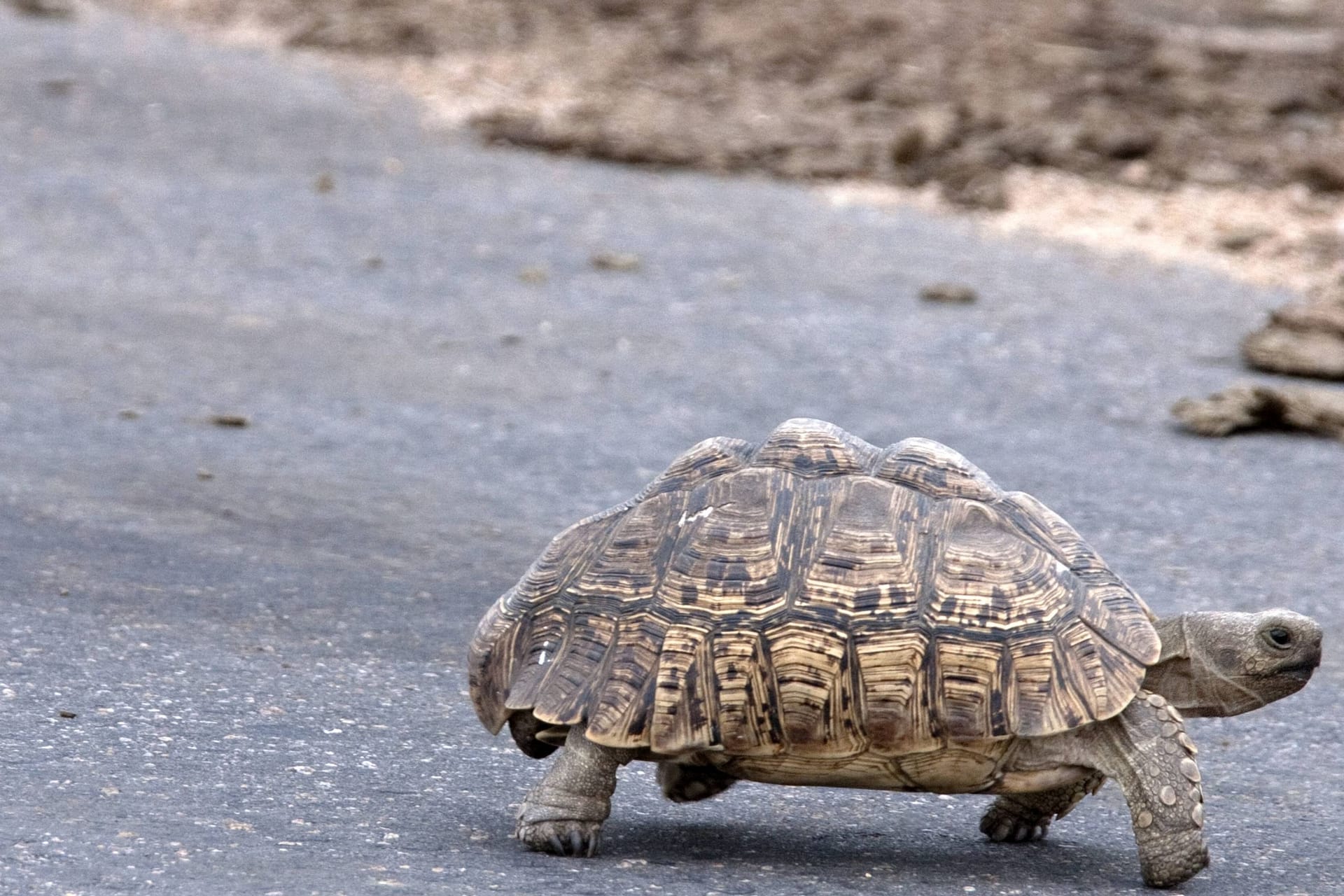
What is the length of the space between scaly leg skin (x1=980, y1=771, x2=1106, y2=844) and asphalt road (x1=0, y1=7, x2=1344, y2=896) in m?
0.06

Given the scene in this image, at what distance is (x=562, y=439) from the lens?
26.9 feet

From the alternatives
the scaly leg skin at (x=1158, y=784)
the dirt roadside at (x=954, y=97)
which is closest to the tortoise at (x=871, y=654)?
the scaly leg skin at (x=1158, y=784)

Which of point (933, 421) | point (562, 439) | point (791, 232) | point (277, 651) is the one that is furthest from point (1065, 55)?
point (277, 651)

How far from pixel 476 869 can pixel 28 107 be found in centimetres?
1164

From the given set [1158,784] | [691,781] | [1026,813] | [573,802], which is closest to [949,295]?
[1026,813]


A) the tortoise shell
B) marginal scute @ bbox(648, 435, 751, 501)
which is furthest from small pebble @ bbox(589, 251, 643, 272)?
the tortoise shell

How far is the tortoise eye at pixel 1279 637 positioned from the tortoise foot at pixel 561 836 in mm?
1513

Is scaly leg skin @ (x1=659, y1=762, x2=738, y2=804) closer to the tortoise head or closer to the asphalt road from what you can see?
the asphalt road

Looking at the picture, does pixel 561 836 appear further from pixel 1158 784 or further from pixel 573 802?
pixel 1158 784

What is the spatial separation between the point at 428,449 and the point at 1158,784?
459cm

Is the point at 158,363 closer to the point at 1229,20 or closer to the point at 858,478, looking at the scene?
the point at 858,478

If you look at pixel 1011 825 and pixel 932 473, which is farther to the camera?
pixel 1011 825

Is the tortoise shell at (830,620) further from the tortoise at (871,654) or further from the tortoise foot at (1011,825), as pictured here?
the tortoise foot at (1011,825)

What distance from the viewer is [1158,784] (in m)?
3.93
